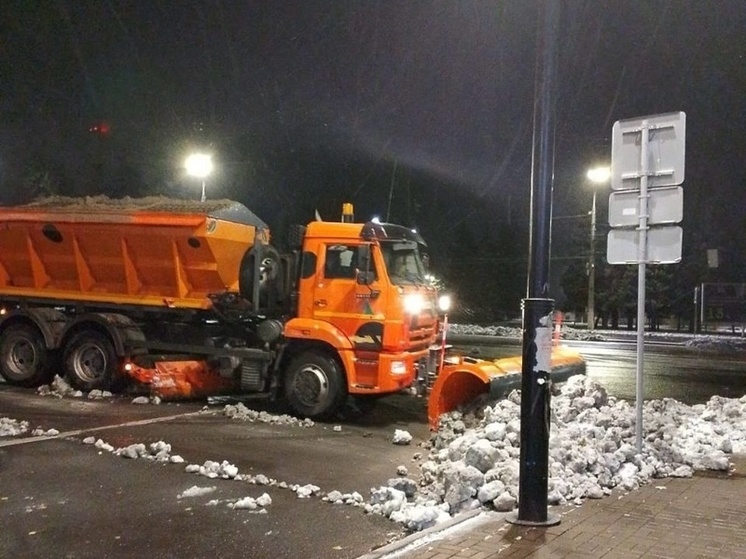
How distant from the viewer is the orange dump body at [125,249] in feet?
40.4

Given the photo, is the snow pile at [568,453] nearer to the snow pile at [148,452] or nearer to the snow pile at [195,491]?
the snow pile at [195,491]

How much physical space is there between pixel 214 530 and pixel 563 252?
47281 millimetres

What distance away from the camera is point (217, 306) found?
40.8ft

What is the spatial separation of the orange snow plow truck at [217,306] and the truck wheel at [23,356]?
0.08 feet

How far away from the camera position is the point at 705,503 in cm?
665

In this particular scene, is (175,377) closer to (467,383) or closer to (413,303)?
(413,303)

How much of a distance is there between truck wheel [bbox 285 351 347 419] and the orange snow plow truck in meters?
0.02

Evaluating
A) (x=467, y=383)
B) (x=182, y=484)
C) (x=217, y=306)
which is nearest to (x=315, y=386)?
(x=217, y=306)

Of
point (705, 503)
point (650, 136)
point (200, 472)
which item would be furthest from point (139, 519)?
point (650, 136)

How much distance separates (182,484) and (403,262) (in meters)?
5.22

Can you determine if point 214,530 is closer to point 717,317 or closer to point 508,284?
point 717,317

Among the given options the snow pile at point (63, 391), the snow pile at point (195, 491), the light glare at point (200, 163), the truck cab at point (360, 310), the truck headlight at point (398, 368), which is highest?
the light glare at point (200, 163)

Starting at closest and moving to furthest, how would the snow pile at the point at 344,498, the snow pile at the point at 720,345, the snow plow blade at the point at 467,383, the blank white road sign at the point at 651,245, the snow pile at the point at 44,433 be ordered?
1. the snow pile at the point at 344,498
2. the blank white road sign at the point at 651,245
3. the snow pile at the point at 44,433
4. the snow plow blade at the point at 467,383
5. the snow pile at the point at 720,345

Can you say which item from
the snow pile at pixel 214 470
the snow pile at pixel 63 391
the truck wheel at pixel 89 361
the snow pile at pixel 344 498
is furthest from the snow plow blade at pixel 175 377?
the snow pile at pixel 344 498
